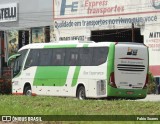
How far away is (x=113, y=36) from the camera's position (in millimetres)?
54719

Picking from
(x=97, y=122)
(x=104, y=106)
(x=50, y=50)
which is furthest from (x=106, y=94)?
(x=97, y=122)

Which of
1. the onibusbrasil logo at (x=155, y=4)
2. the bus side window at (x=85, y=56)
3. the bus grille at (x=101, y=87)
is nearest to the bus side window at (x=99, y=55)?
the bus side window at (x=85, y=56)

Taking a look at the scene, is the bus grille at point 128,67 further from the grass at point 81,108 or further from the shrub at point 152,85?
the shrub at point 152,85

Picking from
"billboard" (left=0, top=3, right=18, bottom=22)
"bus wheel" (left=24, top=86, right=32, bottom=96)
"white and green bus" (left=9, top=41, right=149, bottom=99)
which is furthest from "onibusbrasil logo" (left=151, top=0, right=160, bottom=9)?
"bus wheel" (left=24, top=86, right=32, bottom=96)

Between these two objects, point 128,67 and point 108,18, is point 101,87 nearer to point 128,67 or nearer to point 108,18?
point 128,67

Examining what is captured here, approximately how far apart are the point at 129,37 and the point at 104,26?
2943mm

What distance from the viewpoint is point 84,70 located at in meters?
28.0

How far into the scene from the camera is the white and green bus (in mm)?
26609

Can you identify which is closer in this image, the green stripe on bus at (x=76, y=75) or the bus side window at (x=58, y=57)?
the green stripe on bus at (x=76, y=75)

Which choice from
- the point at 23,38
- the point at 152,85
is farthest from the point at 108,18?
the point at 23,38

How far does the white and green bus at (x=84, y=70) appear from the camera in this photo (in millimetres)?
26609

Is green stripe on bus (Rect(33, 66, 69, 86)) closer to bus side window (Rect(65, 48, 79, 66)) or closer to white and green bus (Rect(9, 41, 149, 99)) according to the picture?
white and green bus (Rect(9, 41, 149, 99))

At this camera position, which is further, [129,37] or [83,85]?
[129,37]

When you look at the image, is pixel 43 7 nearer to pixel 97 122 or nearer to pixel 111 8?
pixel 111 8
